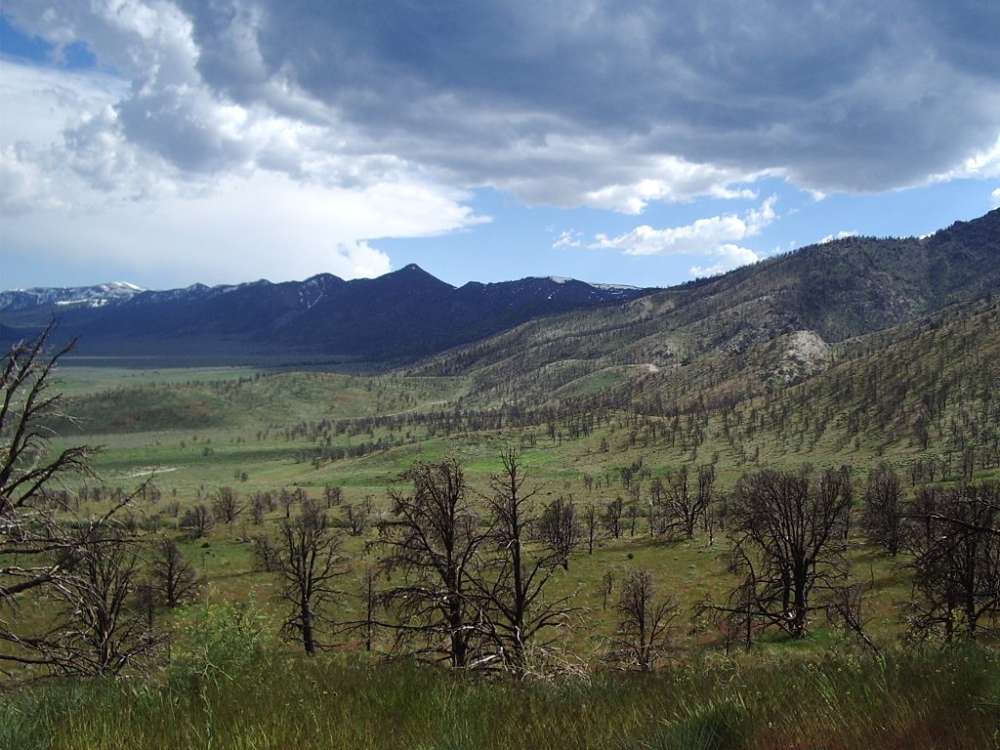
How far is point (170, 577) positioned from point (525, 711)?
5739cm

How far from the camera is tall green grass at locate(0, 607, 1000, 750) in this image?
4328 mm

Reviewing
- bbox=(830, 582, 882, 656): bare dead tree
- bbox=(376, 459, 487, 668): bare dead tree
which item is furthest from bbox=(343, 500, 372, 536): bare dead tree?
bbox=(376, 459, 487, 668): bare dead tree

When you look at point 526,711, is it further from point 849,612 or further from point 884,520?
point 884,520

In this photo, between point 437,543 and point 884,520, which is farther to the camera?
point 884,520

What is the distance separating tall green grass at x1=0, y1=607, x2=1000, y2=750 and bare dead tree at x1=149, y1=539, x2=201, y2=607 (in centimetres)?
5556

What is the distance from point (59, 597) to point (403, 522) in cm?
846

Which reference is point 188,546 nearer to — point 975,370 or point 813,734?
point 813,734

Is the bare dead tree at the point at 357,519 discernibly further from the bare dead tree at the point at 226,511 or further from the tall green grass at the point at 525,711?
the tall green grass at the point at 525,711

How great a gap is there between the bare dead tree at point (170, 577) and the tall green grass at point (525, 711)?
182 ft

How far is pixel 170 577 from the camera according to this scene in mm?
53594

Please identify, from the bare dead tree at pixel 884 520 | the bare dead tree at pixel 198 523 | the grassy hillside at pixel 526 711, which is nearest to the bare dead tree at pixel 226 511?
the bare dead tree at pixel 198 523

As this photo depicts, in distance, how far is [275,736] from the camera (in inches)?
180

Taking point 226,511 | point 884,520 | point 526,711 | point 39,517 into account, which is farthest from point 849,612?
point 226,511

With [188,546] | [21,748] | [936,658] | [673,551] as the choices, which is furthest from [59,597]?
[188,546]
